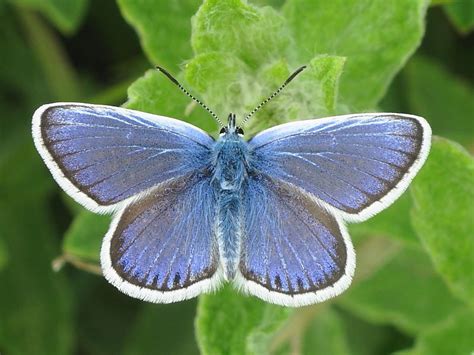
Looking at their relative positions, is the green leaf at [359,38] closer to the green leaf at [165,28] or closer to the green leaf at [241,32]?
the green leaf at [241,32]

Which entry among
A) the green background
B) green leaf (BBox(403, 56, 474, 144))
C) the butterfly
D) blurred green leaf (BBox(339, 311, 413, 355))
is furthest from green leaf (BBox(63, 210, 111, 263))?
green leaf (BBox(403, 56, 474, 144))

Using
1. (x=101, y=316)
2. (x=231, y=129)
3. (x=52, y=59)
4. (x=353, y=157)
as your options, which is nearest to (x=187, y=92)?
(x=231, y=129)

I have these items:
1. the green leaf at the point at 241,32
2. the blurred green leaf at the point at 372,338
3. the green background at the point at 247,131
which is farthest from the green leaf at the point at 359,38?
the blurred green leaf at the point at 372,338

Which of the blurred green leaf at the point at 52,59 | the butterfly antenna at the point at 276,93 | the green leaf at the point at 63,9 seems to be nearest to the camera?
the butterfly antenna at the point at 276,93

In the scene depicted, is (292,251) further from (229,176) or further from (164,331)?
(164,331)

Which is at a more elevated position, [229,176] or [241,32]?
[241,32]

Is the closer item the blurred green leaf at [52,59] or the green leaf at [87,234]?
the green leaf at [87,234]
